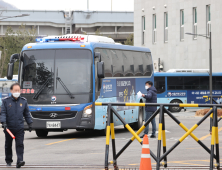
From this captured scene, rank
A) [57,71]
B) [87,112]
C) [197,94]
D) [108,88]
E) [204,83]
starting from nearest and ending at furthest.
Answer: [87,112] → [57,71] → [108,88] → [197,94] → [204,83]

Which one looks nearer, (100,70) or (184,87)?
(100,70)

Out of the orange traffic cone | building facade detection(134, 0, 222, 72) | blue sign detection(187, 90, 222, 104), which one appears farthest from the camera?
building facade detection(134, 0, 222, 72)

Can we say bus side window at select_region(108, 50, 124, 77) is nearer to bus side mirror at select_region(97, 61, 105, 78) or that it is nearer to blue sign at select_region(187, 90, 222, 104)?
bus side mirror at select_region(97, 61, 105, 78)

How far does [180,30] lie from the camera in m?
47.1

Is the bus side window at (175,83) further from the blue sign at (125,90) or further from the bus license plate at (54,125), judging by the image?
the bus license plate at (54,125)

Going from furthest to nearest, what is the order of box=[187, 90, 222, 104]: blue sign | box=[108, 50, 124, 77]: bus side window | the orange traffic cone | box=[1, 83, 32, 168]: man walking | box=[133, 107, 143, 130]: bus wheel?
box=[187, 90, 222, 104]: blue sign < box=[133, 107, 143, 130]: bus wheel < box=[108, 50, 124, 77]: bus side window < box=[1, 83, 32, 168]: man walking < the orange traffic cone

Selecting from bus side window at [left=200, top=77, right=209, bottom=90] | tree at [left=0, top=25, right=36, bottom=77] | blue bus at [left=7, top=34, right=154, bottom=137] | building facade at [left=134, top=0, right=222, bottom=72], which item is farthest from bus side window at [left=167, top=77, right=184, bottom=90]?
tree at [left=0, top=25, right=36, bottom=77]

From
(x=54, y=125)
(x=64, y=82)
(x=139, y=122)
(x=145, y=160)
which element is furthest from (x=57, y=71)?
(x=145, y=160)

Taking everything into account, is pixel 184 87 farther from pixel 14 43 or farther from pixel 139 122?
pixel 14 43

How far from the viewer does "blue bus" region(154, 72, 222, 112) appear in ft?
119

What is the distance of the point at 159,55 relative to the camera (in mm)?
50594

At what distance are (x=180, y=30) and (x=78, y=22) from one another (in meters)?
32.3

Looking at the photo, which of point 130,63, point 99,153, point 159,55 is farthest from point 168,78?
point 99,153

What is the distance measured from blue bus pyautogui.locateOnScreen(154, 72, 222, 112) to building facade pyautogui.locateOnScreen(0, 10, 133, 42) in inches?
1581
